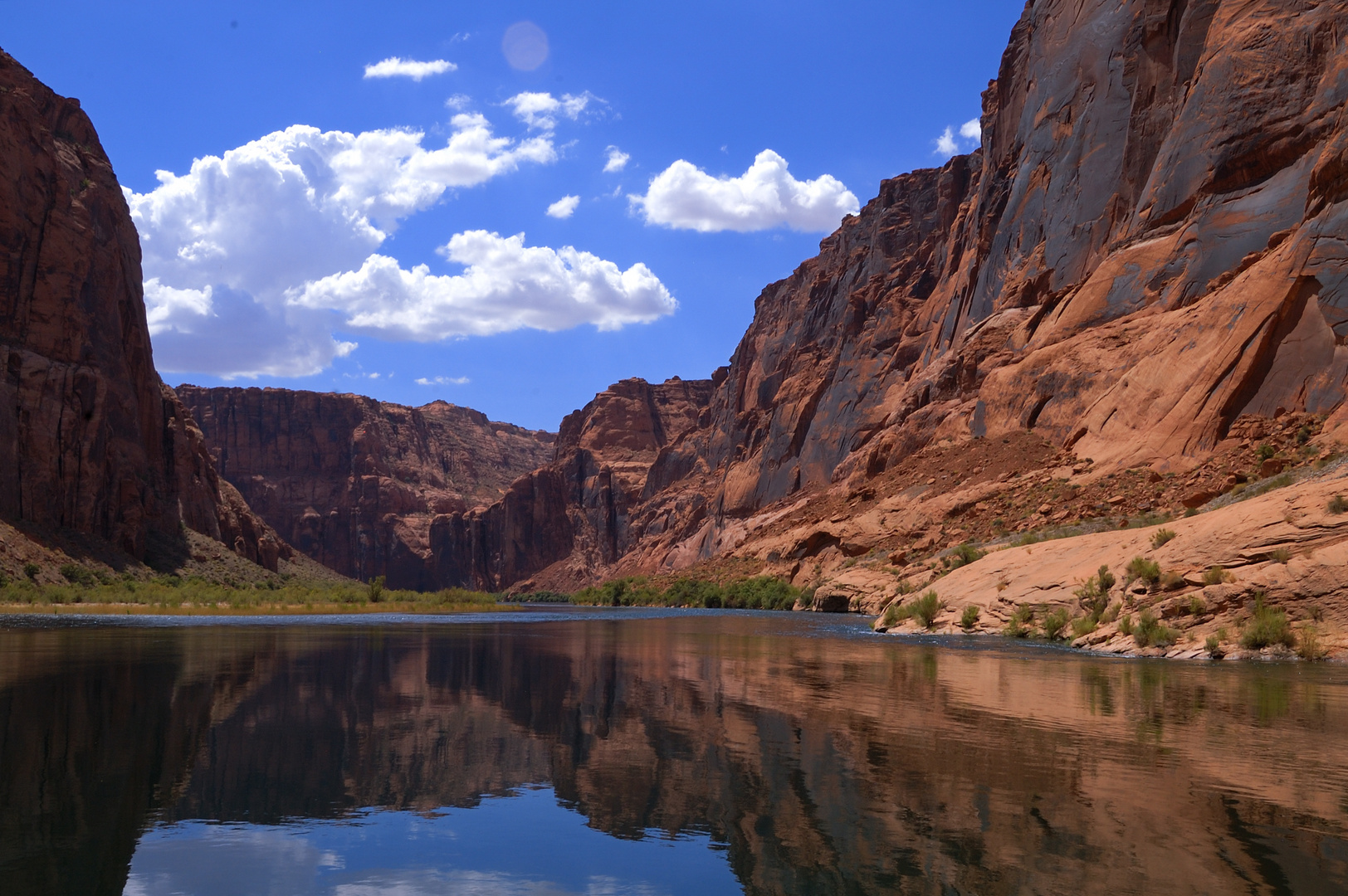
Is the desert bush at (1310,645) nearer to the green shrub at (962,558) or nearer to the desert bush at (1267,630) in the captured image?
the desert bush at (1267,630)

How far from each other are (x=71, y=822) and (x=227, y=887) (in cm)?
204

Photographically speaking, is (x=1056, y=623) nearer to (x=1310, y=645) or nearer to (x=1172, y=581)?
(x=1172, y=581)

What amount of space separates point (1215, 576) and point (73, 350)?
261 ft

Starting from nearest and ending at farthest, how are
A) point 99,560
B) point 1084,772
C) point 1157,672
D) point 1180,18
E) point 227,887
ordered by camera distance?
point 227,887 < point 1084,772 < point 1157,672 < point 1180,18 < point 99,560

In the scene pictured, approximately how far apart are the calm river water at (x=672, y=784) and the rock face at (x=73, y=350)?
63590mm

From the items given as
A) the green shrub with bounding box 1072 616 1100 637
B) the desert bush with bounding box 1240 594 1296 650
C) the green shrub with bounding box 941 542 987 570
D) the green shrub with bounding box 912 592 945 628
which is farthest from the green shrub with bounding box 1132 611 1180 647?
the green shrub with bounding box 941 542 987 570

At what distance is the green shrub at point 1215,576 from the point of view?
866 inches

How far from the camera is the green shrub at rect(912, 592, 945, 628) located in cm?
3291

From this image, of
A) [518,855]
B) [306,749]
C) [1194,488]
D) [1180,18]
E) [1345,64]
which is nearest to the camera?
[518,855]

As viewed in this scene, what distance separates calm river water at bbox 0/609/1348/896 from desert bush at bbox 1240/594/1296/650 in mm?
2311

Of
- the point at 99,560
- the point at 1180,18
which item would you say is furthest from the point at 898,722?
the point at 99,560

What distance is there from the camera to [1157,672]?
18.6 meters

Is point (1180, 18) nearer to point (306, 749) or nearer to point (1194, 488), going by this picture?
point (1194, 488)

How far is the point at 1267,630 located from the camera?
65.7 feet
